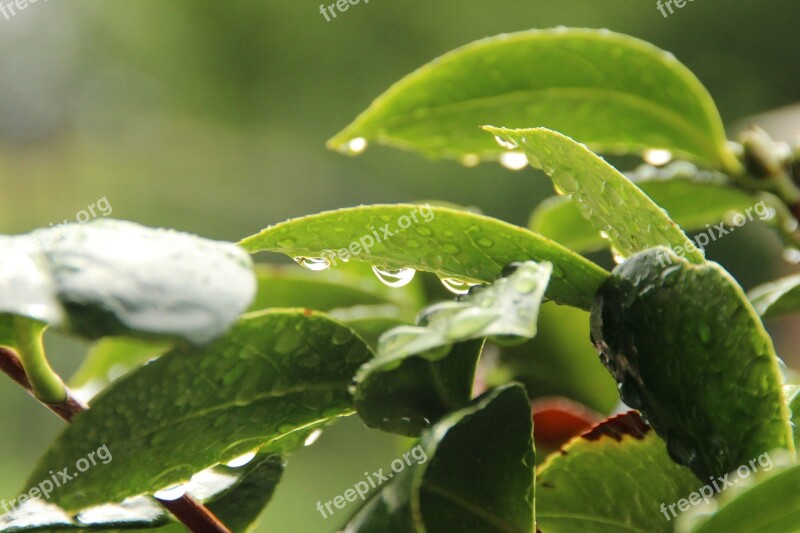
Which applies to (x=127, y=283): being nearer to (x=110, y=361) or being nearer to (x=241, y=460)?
(x=241, y=460)

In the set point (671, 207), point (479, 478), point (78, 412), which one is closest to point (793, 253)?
point (671, 207)

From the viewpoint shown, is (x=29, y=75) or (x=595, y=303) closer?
(x=595, y=303)

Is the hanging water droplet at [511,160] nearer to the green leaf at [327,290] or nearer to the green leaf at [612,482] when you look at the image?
the green leaf at [327,290]

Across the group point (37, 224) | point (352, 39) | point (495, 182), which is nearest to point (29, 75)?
point (37, 224)

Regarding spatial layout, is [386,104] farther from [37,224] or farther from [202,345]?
[37,224]

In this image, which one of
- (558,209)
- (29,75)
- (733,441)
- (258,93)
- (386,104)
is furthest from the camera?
(258,93)
